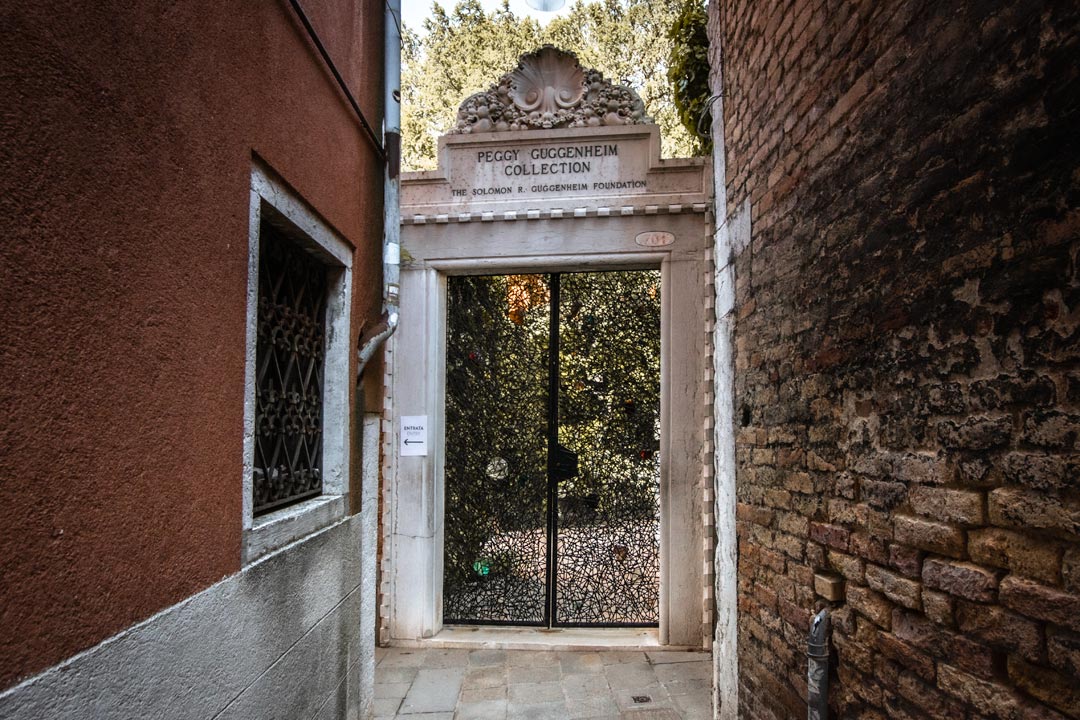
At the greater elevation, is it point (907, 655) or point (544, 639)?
point (907, 655)

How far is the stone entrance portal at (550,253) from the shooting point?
497 centimetres

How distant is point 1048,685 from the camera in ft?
4.79

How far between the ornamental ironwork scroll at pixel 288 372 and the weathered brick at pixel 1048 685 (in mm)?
2622

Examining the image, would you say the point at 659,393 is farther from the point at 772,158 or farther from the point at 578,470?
the point at 772,158

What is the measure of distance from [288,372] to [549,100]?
3.67 meters

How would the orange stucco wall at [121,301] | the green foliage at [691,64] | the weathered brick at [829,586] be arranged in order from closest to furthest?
the orange stucco wall at [121,301] < the weathered brick at [829,586] < the green foliage at [691,64]

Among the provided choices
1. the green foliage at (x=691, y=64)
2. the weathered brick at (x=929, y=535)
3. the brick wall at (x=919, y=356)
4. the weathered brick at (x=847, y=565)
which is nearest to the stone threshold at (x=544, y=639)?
the brick wall at (x=919, y=356)

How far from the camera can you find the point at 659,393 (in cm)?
532

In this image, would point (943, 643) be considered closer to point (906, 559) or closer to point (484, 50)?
point (906, 559)

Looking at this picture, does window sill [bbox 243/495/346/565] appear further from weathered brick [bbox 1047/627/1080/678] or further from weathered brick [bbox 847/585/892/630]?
weathered brick [bbox 1047/627/1080/678]

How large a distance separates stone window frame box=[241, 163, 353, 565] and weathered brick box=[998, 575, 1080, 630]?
7.90 ft

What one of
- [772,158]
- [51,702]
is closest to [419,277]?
[772,158]

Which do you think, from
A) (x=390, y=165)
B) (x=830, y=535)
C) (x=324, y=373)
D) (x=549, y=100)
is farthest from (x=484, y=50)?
(x=830, y=535)

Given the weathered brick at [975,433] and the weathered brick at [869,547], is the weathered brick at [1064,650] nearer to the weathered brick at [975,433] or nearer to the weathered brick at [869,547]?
the weathered brick at [975,433]
